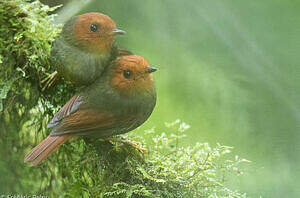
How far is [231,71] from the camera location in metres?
1.55

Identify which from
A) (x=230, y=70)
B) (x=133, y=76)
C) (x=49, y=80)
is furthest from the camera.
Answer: (x=230, y=70)

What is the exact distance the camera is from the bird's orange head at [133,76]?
853mm

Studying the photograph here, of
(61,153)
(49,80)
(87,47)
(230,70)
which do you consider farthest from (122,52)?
(230,70)

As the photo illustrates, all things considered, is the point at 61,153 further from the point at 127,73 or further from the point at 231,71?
the point at 231,71

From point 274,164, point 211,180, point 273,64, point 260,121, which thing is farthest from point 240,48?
point 211,180

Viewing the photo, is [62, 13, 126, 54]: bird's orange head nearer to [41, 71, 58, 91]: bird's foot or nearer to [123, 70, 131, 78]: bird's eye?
[123, 70, 131, 78]: bird's eye

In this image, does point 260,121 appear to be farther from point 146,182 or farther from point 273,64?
point 146,182

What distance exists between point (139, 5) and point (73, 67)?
33.8 inches

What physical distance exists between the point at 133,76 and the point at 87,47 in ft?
0.54

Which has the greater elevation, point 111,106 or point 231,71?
point 231,71

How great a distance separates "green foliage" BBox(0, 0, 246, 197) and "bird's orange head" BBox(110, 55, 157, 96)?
174 mm

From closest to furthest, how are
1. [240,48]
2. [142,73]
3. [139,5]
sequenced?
[142,73] → [240,48] → [139,5]

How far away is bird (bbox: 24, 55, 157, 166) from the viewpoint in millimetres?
863

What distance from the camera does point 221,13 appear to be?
1553mm
